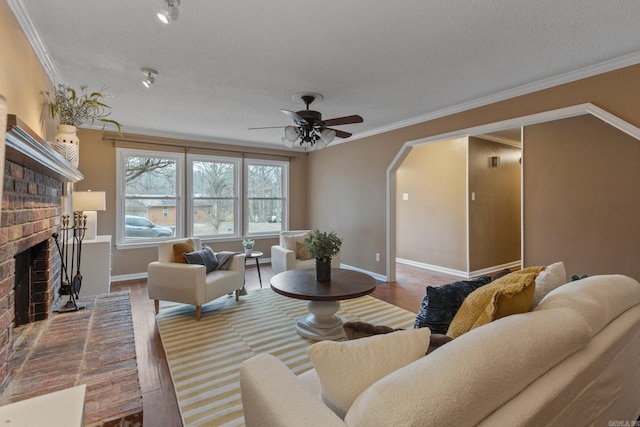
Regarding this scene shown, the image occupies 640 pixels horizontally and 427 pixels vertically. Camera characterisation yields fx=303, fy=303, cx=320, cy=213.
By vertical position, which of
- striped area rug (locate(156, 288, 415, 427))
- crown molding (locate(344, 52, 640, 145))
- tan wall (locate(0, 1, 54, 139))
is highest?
crown molding (locate(344, 52, 640, 145))

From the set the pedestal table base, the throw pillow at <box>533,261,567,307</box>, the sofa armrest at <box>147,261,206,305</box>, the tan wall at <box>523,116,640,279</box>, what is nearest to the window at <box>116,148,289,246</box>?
the sofa armrest at <box>147,261,206,305</box>

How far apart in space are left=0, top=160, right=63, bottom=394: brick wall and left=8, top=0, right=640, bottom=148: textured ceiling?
108cm

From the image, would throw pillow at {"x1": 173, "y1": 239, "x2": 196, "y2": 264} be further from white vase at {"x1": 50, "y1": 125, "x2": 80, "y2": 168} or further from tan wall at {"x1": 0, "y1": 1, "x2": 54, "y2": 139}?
tan wall at {"x1": 0, "y1": 1, "x2": 54, "y2": 139}

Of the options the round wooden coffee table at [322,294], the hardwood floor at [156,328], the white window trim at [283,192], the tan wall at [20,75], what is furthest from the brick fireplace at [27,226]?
the white window trim at [283,192]

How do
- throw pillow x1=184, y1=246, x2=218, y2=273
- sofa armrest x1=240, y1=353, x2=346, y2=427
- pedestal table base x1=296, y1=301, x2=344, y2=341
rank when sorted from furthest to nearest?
throw pillow x1=184, y1=246, x2=218, y2=273 < pedestal table base x1=296, y1=301, x2=344, y2=341 < sofa armrest x1=240, y1=353, x2=346, y2=427

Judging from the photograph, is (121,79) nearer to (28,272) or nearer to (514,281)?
(28,272)

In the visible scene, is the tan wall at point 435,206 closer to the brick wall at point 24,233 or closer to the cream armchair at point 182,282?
the cream armchair at point 182,282

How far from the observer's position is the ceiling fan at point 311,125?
3.06 meters

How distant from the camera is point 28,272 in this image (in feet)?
7.71

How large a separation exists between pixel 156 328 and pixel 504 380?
3159 millimetres

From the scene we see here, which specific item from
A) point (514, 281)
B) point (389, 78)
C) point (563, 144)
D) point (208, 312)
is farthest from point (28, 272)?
point (563, 144)

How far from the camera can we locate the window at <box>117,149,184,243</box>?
491 cm

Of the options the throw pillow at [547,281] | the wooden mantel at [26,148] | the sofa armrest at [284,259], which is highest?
the wooden mantel at [26,148]

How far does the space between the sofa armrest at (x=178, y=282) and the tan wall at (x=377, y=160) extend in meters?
2.93
